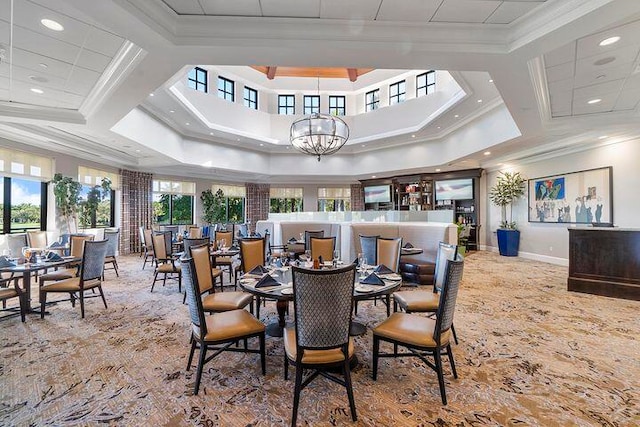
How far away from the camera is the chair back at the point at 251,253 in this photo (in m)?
4.50

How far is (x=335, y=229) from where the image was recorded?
7801 mm

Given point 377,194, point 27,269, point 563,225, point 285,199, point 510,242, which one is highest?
point 377,194

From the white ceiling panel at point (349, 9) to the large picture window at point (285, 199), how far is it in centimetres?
1220

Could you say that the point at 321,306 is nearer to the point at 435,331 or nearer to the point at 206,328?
the point at 435,331

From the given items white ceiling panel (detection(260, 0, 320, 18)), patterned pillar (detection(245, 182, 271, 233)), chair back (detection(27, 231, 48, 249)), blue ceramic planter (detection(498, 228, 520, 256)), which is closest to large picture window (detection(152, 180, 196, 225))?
patterned pillar (detection(245, 182, 271, 233))

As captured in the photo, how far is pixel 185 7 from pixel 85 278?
387cm

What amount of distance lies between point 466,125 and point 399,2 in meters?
6.96

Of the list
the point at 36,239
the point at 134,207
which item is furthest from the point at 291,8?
the point at 134,207

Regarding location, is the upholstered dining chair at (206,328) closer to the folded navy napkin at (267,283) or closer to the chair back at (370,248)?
the folded navy napkin at (267,283)

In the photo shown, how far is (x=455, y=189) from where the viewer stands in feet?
38.5

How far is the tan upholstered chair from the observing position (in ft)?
10.8

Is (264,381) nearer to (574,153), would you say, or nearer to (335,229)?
(335,229)

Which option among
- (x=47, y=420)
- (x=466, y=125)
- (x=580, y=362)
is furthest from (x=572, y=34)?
(x=466, y=125)

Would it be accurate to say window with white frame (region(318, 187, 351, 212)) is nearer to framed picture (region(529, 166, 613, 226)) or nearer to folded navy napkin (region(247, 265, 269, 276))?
framed picture (region(529, 166, 613, 226))
